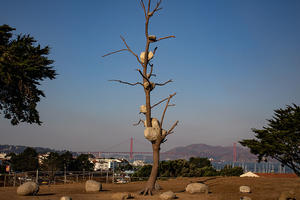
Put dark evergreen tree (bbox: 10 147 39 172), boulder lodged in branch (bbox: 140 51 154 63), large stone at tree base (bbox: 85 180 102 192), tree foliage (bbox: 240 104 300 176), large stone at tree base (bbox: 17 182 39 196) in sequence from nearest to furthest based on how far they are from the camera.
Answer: large stone at tree base (bbox: 17 182 39 196) → boulder lodged in branch (bbox: 140 51 154 63) → large stone at tree base (bbox: 85 180 102 192) → tree foliage (bbox: 240 104 300 176) → dark evergreen tree (bbox: 10 147 39 172)

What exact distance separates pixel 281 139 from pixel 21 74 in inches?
1159

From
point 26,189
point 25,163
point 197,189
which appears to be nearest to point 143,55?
point 197,189

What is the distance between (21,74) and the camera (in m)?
21.5

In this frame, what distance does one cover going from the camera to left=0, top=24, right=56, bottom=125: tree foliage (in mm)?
20812

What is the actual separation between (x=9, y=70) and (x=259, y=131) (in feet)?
97.8

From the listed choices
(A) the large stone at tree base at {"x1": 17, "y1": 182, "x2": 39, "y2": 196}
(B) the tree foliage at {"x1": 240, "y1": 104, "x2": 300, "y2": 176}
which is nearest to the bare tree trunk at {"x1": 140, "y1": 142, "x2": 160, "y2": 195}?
(A) the large stone at tree base at {"x1": 17, "y1": 182, "x2": 39, "y2": 196}

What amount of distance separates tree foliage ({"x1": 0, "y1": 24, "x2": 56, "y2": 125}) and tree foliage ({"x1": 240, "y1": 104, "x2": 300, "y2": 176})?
25654mm

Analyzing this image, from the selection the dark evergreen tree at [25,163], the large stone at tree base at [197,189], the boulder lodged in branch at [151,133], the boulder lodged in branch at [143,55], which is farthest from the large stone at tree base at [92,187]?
the dark evergreen tree at [25,163]

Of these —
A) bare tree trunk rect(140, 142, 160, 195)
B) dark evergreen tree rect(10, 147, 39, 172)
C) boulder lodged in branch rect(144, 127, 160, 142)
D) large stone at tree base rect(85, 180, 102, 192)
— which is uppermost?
boulder lodged in branch rect(144, 127, 160, 142)

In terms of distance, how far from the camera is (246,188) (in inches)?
713

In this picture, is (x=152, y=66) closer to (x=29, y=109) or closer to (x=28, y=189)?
(x=28, y=189)

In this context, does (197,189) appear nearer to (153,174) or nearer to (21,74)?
(153,174)

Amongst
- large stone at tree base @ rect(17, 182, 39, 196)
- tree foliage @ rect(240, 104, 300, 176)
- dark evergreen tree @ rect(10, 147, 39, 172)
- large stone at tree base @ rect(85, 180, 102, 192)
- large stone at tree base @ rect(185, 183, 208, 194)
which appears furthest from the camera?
dark evergreen tree @ rect(10, 147, 39, 172)

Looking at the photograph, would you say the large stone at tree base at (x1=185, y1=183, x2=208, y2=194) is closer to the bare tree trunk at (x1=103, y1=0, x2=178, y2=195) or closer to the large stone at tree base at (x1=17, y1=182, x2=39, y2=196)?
the bare tree trunk at (x1=103, y1=0, x2=178, y2=195)
